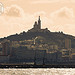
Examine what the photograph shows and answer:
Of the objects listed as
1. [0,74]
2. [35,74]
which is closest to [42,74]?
[35,74]

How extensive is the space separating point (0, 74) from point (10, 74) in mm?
3911

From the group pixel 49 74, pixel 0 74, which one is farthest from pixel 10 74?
pixel 49 74

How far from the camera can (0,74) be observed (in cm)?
18575

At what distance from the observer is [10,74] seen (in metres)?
186

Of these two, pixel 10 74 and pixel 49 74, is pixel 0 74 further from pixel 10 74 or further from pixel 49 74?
pixel 49 74

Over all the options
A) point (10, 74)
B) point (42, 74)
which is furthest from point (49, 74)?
point (10, 74)

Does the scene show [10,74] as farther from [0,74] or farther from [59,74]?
[59,74]

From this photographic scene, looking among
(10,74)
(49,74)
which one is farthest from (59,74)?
(10,74)

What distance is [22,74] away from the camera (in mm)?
185375

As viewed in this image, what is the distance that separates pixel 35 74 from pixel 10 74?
10144 millimetres

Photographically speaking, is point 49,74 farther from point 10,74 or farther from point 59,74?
point 10,74

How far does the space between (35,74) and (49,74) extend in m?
5.66

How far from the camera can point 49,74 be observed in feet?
622

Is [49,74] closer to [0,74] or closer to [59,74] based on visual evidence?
[59,74]
